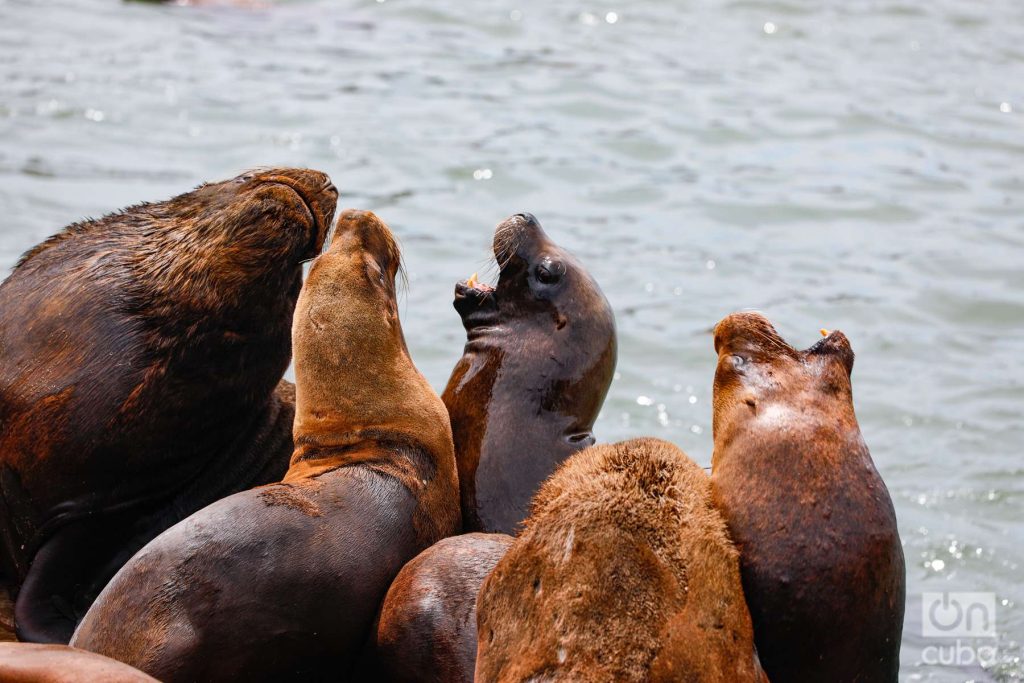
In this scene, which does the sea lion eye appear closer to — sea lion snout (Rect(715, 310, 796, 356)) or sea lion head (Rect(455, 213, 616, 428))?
sea lion head (Rect(455, 213, 616, 428))

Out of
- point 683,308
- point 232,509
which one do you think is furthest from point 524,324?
point 683,308

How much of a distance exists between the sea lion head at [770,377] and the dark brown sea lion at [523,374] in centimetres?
111

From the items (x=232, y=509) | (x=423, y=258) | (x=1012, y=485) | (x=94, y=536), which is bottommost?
(x=1012, y=485)

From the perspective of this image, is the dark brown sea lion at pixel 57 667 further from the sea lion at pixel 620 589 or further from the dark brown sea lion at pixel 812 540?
the dark brown sea lion at pixel 812 540

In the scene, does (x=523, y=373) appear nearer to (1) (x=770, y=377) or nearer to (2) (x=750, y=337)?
(2) (x=750, y=337)

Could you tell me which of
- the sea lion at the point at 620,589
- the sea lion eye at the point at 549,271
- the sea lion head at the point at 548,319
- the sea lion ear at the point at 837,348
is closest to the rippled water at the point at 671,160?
the sea lion head at the point at 548,319

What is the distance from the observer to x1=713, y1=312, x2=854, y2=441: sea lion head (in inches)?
151

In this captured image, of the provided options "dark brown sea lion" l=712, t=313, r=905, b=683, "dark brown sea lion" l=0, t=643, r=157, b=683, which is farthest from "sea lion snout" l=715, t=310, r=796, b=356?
"dark brown sea lion" l=0, t=643, r=157, b=683

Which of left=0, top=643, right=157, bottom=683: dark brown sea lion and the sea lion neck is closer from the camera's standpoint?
left=0, top=643, right=157, bottom=683: dark brown sea lion

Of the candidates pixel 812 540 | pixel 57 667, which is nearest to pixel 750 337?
pixel 812 540

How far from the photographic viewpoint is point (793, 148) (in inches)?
527

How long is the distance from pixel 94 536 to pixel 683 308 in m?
5.89

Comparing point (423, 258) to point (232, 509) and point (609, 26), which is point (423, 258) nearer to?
point (232, 509)

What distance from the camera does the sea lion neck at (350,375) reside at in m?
4.70
